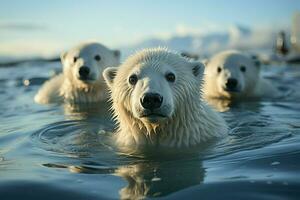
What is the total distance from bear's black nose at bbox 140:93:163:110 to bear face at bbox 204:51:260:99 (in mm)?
5783

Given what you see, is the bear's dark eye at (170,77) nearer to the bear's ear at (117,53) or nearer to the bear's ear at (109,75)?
the bear's ear at (109,75)

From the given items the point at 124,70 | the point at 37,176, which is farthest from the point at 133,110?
the point at 37,176

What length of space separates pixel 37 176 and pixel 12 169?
55cm

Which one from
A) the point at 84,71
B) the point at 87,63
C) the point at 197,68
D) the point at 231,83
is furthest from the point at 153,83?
the point at 231,83

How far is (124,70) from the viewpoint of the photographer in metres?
6.86

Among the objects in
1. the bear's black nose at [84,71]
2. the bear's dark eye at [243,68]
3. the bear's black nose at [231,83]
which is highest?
the bear's black nose at [84,71]

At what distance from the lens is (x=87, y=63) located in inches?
440

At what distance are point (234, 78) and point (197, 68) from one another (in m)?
4.69

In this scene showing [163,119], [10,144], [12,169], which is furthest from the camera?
[10,144]

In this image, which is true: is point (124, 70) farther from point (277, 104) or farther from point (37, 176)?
point (277, 104)

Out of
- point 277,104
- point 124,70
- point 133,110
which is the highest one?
point 124,70

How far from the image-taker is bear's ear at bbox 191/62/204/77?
696 cm

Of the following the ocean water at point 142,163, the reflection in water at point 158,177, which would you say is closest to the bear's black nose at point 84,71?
the ocean water at point 142,163

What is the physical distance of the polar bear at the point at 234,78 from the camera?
1158 cm
